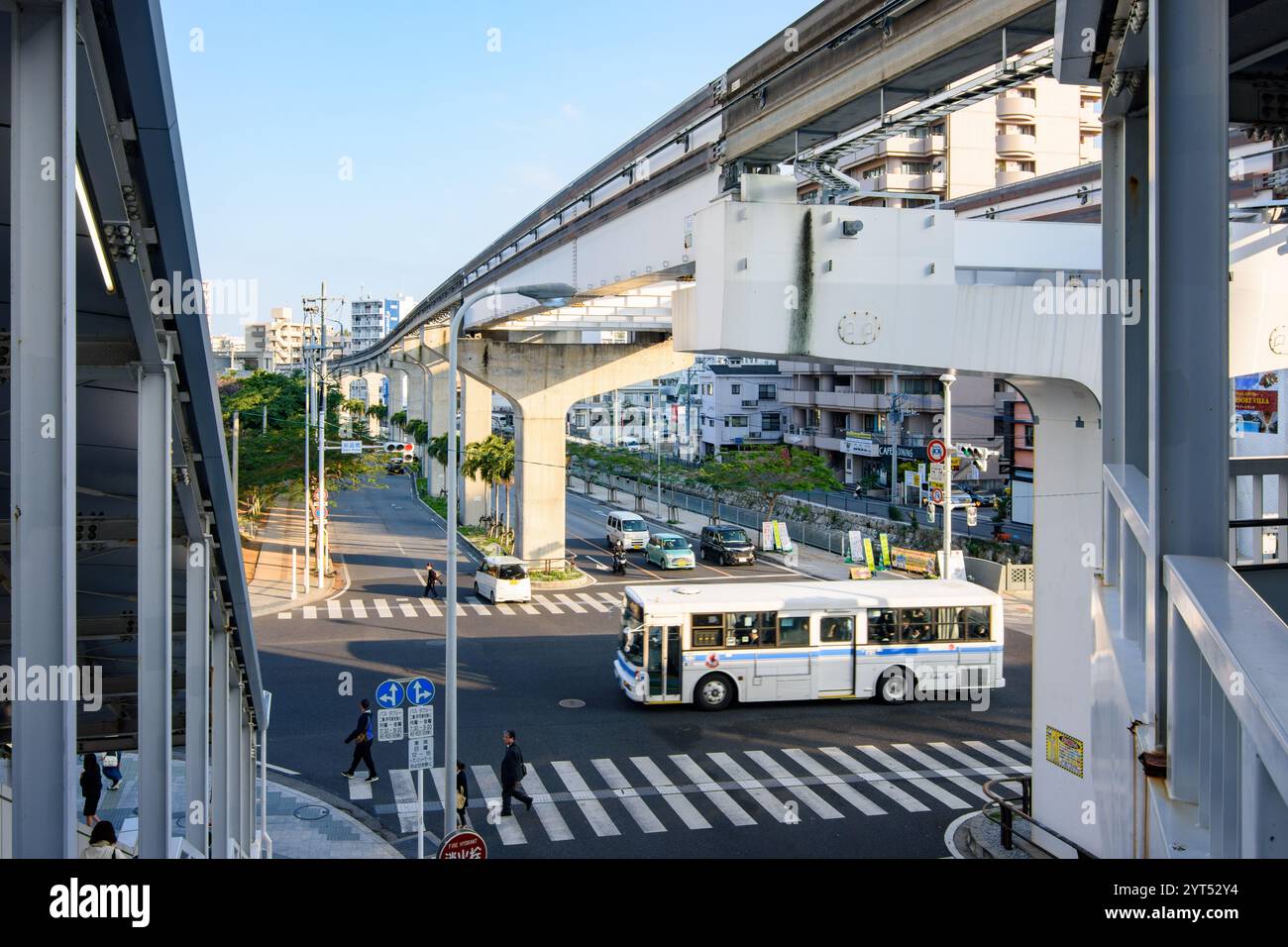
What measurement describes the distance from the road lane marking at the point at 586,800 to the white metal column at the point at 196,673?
7.55 metres

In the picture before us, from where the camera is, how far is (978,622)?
70.0ft

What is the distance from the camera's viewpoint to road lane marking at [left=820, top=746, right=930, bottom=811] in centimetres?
1531

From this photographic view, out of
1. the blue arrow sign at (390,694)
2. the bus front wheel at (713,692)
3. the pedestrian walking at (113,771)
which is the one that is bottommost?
the pedestrian walking at (113,771)

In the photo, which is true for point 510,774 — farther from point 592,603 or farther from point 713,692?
point 592,603

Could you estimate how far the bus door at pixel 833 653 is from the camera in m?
20.6

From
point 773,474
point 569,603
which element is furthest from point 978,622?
point 773,474

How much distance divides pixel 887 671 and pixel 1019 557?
16.5 metres

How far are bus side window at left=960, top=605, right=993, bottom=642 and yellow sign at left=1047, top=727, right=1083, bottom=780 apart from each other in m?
8.64

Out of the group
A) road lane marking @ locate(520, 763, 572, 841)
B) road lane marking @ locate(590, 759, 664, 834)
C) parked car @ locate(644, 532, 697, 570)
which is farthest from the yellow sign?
parked car @ locate(644, 532, 697, 570)

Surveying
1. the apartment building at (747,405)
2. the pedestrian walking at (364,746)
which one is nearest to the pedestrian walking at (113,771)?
the pedestrian walking at (364,746)

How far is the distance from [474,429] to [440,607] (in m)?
21.9

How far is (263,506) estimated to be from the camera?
150ft

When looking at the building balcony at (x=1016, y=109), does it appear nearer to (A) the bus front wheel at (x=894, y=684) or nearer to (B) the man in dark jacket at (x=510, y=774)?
(A) the bus front wheel at (x=894, y=684)
